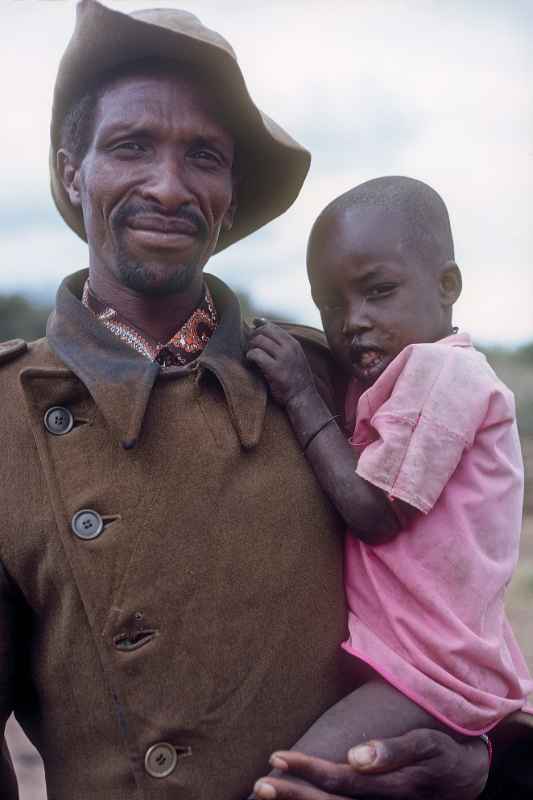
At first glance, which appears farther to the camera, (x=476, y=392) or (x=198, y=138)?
(x=198, y=138)

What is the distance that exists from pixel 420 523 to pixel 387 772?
1.78ft

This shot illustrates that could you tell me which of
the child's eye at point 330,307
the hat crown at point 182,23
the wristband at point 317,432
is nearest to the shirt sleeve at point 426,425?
the wristband at point 317,432

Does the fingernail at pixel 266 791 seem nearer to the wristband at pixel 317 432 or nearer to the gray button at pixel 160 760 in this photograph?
the gray button at pixel 160 760

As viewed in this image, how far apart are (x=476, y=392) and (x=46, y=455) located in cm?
98

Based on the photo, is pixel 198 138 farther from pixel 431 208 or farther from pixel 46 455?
pixel 46 455

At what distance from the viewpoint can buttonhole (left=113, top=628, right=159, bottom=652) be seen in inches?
81.6

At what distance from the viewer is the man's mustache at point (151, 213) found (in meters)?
2.33

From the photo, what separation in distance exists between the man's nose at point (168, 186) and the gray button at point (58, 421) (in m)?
0.55

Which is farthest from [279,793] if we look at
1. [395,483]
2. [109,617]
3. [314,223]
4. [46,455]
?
[314,223]

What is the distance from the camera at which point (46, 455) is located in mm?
2164

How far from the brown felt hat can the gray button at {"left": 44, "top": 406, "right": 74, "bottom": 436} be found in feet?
2.65

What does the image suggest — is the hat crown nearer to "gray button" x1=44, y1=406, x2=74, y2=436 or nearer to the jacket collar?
the jacket collar

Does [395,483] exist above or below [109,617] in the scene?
above

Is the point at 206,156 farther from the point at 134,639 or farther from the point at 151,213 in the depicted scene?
the point at 134,639
